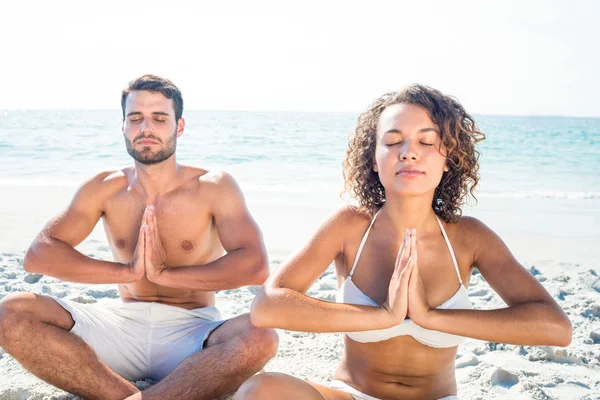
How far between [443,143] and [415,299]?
0.75 metres

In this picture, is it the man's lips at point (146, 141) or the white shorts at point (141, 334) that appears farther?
the man's lips at point (146, 141)

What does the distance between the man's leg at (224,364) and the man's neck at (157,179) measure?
110 cm

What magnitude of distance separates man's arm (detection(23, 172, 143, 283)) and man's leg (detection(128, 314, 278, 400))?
1.99 feet

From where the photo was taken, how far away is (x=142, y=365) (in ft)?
11.5

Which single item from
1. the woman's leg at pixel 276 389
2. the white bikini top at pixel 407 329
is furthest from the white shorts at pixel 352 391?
the woman's leg at pixel 276 389

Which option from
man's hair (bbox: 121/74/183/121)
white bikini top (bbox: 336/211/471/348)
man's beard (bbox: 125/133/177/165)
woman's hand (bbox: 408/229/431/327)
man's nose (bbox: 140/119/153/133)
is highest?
man's hair (bbox: 121/74/183/121)

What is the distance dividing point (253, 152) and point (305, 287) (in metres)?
15.9

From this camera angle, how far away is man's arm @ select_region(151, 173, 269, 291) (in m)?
3.35

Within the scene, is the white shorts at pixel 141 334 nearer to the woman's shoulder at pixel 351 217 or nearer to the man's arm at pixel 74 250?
the man's arm at pixel 74 250

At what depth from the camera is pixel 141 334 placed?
3.52 metres

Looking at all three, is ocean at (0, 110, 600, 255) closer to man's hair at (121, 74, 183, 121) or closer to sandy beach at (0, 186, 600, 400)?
sandy beach at (0, 186, 600, 400)

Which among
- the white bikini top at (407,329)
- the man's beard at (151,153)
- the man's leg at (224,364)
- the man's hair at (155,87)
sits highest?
the man's hair at (155,87)

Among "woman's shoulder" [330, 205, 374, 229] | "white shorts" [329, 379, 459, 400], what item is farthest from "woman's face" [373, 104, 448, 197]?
"white shorts" [329, 379, 459, 400]

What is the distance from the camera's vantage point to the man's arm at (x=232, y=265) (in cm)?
335
